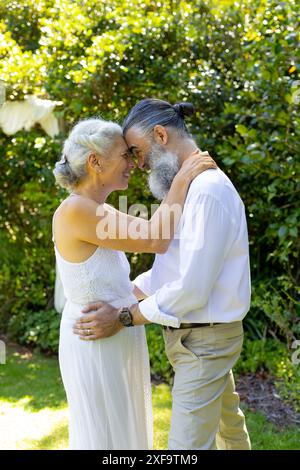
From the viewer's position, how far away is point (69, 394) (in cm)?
297

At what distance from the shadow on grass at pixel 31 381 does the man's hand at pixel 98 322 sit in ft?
7.79

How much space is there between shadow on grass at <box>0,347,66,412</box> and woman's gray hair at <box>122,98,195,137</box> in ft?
9.76

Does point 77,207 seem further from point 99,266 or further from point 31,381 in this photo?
point 31,381

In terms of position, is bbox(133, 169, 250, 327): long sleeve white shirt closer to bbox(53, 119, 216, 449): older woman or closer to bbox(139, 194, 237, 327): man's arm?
bbox(139, 194, 237, 327): man's arm

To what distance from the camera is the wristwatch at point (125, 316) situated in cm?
281

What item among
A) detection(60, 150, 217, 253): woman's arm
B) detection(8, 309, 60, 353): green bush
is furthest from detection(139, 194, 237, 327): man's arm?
detection(8, 309, 60, 353): green bush

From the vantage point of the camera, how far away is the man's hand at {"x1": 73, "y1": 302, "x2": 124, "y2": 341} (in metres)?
2.83

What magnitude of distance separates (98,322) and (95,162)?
2.52 ft

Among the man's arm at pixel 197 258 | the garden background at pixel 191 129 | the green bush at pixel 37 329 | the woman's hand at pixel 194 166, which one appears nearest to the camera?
the man's arm at pixel 197 258

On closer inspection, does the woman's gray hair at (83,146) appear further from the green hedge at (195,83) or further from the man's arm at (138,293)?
the green hedge at (195,83)

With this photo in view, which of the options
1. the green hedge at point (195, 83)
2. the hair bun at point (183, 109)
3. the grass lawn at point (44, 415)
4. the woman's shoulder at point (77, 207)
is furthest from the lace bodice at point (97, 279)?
the green hedge at point (195, 83)

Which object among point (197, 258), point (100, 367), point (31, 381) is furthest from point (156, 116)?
point (31, 381)
